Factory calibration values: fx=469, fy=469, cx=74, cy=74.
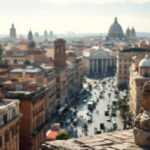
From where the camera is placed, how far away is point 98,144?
33.0 feet

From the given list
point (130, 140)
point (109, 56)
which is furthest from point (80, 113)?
point (109, 56)

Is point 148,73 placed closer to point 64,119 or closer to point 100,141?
point 64,119

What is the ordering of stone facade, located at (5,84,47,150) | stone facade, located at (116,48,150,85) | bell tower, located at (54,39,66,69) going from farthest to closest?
stone facade, located at (116,48,150,85) → bell tower, located at (54,39,66,69) → stone facade, located at (5,84,47,150)

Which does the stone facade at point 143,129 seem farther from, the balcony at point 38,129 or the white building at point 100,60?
the white building at point 100,60

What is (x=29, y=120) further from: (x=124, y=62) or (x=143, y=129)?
(x=124, y=62)

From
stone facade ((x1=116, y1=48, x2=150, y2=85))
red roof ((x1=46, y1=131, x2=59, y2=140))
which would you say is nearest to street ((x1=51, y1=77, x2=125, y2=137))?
red roof ((x1=46, y1=131, x2=59, y2=140))

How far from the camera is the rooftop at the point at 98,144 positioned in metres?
9.76

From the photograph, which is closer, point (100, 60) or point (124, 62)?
point (124, 62)

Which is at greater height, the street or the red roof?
the red roof

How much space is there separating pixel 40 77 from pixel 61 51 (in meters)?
22.4

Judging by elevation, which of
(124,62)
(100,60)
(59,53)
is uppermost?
(59,53)

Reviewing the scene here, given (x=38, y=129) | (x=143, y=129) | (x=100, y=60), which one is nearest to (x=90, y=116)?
(x=38, y=129)

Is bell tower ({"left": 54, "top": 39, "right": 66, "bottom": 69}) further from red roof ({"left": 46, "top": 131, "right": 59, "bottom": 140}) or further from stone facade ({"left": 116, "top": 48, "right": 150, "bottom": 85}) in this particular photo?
red roof ({"left": 46, "top": 131, "right": 59, "bottom": 140})

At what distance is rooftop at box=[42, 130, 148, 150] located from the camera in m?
9.76
